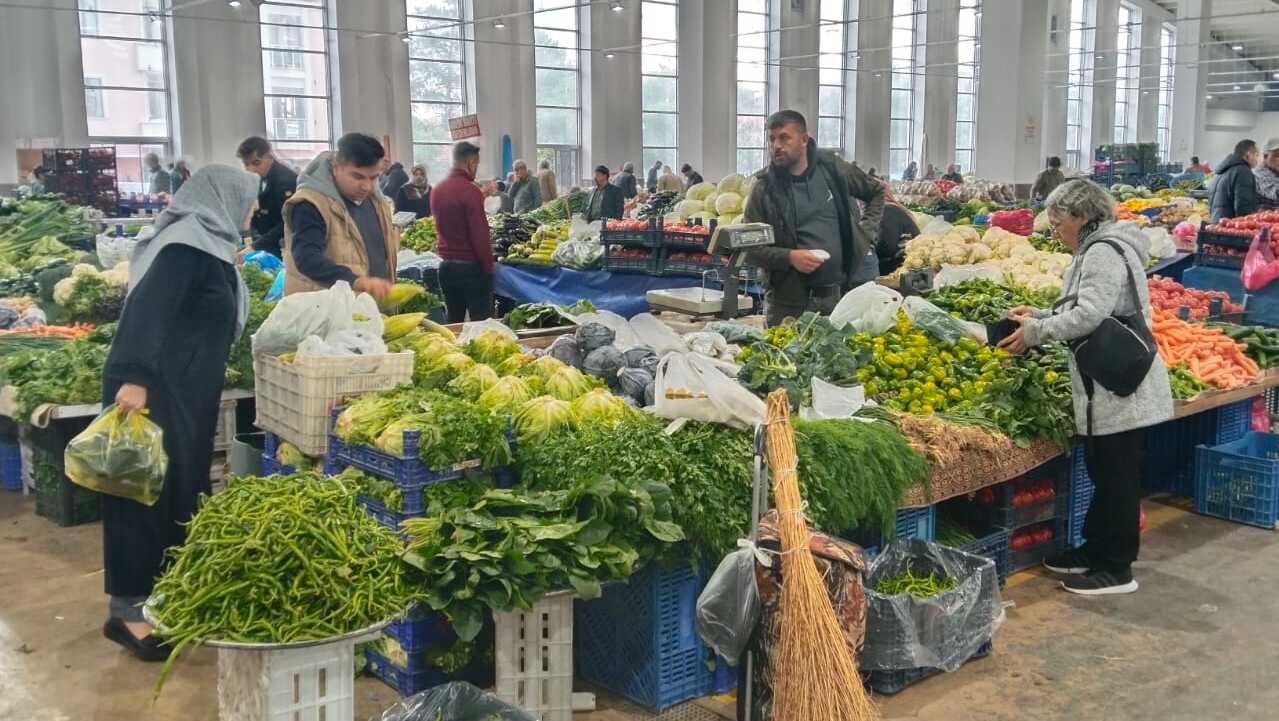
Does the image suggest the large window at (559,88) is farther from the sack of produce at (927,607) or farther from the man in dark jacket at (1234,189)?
the sack of produce at (927,607)

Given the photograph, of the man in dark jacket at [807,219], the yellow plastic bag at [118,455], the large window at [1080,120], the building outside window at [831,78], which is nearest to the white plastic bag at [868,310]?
the man in dark jacket at [807,219]

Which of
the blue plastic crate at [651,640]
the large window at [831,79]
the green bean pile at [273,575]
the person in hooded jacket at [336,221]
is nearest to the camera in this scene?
the green bean pile at [273,575]

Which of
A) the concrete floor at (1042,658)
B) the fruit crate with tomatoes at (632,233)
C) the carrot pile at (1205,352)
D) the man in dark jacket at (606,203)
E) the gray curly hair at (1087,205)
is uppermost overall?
the gray curly hair at (1087,205)

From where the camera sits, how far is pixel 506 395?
3805 millimetres

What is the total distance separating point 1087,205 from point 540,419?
2.17 m

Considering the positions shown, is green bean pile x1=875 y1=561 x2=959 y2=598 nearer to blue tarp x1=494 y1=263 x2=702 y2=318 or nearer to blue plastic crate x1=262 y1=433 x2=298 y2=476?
blue plastic crate x1=262 y1=433 x2=298 y2=476

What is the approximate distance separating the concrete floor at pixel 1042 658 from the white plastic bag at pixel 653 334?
157 cm

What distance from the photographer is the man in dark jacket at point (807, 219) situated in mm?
5180

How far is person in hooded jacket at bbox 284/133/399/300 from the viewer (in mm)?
4535

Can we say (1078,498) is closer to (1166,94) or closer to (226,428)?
(226,428)

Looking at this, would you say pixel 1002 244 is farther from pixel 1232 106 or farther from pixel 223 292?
pixel 1232 106

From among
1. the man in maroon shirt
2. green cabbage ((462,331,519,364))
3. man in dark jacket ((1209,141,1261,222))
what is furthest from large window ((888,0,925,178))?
green cabbage ((462,331,519,364))

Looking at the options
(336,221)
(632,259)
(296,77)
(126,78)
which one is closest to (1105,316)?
(336,221)

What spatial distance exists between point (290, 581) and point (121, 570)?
1.70 m
